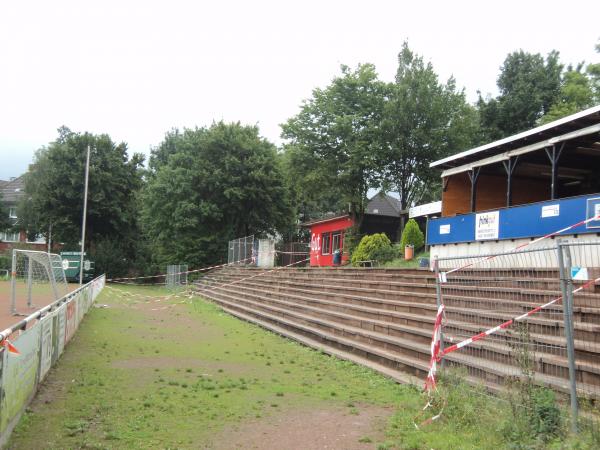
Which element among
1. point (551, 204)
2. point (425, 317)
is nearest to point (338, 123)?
point (551, 204)

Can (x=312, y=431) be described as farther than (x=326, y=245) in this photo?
No

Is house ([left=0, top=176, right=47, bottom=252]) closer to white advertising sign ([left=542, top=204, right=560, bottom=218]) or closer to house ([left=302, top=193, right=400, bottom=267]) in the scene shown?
house ([left=302, top=193, right=400, bottom=267])

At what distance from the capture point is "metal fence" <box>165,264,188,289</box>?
37.1 meters

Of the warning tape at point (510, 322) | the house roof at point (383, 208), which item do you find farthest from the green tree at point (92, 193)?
the warning tape at point (510, 322)

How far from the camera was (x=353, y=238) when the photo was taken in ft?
98.9

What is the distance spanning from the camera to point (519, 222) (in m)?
13.6

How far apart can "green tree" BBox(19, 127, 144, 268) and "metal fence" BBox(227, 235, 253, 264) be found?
47.6 ft

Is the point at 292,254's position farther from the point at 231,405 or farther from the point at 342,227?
the point at 231,405

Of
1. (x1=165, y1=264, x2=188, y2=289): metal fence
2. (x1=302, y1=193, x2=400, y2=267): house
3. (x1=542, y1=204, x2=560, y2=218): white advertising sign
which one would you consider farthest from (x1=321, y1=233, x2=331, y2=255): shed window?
(x1=542, y1=204, x2=560, y2=218): white advertising sign

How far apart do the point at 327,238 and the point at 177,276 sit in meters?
10.9

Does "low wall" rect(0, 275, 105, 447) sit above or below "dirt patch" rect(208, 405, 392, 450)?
above

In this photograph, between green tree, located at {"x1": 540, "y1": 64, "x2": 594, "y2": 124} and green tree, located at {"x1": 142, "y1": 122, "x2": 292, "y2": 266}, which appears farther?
green tree, located at {"x1": 142, "y1": 122, "x2": 292, "y2": 266}

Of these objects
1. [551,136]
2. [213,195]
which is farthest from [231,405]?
[213,195]

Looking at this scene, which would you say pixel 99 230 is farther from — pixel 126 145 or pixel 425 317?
pixel 425 317
